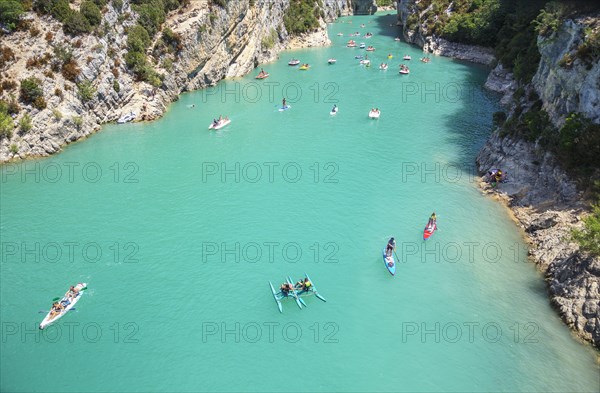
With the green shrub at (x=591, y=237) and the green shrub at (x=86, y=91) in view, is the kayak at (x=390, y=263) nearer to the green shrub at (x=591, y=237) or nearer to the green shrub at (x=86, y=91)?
the green shrub at (x=591, y=237)

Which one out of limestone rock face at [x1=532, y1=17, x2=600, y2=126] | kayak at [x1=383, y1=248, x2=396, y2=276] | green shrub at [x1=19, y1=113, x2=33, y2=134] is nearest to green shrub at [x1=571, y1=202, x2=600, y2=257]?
limestone rock face at [x1=532, y1=17, x2=600, y2=126]

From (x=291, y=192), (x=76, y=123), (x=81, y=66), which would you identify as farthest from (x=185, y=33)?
(x=291, y=192)

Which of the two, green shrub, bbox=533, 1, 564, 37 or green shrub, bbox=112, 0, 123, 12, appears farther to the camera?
green shrub, bbox=112, 0, 123, 12

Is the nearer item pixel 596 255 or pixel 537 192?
pixel 596 255

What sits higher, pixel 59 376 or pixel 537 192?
pixel 537 192

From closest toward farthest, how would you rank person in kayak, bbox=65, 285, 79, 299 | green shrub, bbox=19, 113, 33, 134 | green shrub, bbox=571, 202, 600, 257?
green shrub, bbox=571, 202, 600, 257
person in kayak, bbox=65, 285, 79, 299
green shrub, bbox=19, 113, 33, 134

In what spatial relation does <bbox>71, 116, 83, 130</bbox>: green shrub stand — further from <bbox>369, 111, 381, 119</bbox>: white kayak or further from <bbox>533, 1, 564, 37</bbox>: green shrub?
<bbox>533, 1, 564, 37</bbox>: green shrub

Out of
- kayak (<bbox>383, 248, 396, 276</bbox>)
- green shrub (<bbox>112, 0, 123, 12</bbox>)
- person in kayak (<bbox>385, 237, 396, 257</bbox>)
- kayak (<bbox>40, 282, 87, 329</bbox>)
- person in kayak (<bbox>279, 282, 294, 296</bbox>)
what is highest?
green shrub (<bbox>112, 0, 123, 12</bbox>)

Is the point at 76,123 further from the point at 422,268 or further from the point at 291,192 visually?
the point at 422,268
